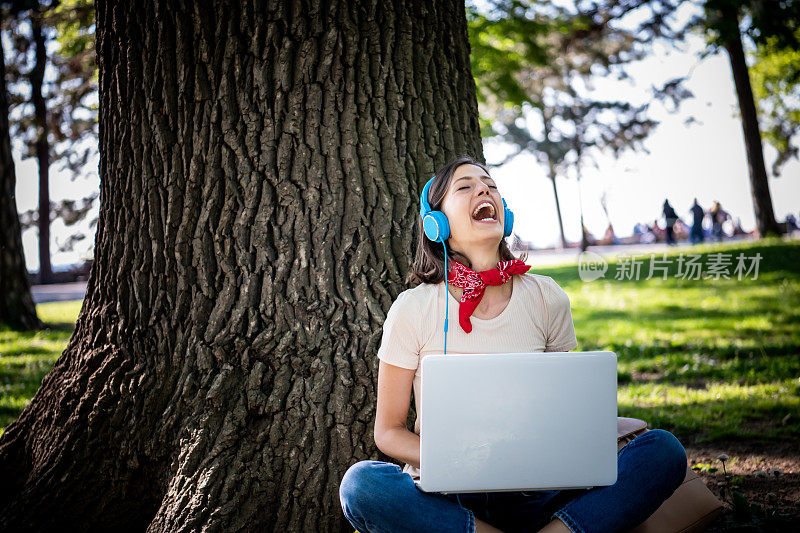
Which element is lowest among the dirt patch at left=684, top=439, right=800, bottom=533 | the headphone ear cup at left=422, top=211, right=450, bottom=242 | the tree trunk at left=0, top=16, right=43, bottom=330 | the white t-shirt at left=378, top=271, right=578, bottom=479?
the dirt patch at left=684, top=439, right=800, bottom=533

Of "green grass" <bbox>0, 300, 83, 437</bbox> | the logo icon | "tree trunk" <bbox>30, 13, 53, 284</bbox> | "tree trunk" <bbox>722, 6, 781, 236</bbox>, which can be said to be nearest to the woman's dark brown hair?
"green grass" <bbox>0, 300, 83, 437</bbox>

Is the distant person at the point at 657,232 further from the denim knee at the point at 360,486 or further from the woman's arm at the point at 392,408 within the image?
the denim knee at the point at 360,486

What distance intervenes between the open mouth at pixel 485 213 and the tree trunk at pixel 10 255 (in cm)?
938

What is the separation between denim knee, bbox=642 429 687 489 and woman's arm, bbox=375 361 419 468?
2.78 feet

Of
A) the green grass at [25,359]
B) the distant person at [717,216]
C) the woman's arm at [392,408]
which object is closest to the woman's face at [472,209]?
the woman's arm at [392,408]

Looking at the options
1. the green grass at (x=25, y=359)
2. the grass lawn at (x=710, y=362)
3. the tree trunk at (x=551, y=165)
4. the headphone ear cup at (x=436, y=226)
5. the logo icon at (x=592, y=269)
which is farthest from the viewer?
the tree trunk at (x=551, y=165)

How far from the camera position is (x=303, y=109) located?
9.44 feet

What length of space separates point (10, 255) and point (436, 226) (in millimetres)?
9427

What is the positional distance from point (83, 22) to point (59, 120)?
7765mm

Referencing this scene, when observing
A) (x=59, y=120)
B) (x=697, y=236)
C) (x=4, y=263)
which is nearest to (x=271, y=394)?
(x=4, y=263)

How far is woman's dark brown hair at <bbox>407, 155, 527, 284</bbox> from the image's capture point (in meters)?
2.58

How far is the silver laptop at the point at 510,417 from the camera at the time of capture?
1.92 m

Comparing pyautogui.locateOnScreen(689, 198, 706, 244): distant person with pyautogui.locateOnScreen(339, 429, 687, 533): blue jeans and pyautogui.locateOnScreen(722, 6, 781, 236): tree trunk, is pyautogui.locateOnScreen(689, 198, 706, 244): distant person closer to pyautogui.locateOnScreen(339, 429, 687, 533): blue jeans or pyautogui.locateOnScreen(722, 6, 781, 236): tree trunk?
pyautogui.locateOnScreen(722, 6, 781, 236): tree trunk

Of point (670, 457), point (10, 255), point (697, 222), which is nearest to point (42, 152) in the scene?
point (10, 255)
